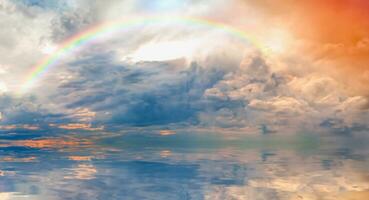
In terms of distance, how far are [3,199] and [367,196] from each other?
15019 cm

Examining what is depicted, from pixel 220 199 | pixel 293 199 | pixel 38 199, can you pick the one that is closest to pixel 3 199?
pixel 38 199

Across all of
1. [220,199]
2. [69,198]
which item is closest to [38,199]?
[69,198]

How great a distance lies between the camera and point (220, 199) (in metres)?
198

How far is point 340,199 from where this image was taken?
192 meters

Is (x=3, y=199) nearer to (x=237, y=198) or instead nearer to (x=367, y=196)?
(x=237, y=198)

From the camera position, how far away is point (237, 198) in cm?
19875

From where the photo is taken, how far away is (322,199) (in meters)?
193

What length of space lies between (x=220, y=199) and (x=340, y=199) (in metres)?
47.8

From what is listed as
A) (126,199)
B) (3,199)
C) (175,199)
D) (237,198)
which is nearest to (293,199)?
(237,198)

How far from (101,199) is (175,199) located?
30.7m

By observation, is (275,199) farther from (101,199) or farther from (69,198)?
(69,198)

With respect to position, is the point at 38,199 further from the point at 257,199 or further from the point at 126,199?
the point at 257,199

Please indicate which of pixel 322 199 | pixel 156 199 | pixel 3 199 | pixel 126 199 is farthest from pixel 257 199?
pixel 3 199

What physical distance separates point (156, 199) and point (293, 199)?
184 feet
